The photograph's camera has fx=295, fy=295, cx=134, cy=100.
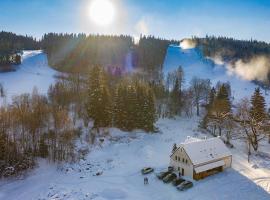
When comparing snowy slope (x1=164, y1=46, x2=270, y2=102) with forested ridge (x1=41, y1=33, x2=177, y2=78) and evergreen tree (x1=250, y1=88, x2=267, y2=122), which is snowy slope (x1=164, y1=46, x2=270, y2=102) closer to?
forested ridge (x1=41, y1=33, x2=177, y2=78)

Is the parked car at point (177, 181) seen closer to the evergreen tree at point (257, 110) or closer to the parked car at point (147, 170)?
the parked car at point (147, 170)

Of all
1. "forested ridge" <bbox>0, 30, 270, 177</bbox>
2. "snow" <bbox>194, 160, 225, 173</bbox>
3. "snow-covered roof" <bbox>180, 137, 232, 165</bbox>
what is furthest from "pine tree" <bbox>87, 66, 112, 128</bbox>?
"snow" <bbox>194, 160, 225, 173</bbox>

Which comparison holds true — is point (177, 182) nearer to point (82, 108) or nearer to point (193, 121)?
point (82, 108)

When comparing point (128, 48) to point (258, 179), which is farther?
point (128, 48)

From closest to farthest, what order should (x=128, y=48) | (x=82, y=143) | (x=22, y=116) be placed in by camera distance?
(x=22, y=116)
(x=82, y=143)
(x=128, y=48)

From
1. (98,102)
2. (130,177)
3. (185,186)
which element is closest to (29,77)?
(98,102)

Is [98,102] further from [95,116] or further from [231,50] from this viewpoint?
[231,50]

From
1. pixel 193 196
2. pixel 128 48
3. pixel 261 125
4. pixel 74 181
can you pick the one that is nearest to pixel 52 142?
pixel 74 181
